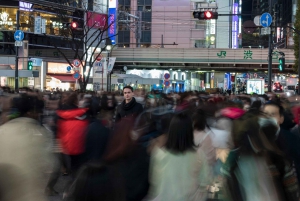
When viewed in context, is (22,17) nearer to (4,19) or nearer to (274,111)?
(4,19)

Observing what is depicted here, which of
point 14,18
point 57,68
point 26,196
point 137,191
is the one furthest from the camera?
point 57,68

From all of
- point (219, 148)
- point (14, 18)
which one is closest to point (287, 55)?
point (14, 18)

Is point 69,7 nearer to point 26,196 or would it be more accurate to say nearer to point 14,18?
point 14,18

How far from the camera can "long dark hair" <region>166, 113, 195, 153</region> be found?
4770 mm

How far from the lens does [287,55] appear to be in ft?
174

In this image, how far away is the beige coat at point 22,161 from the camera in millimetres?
4027

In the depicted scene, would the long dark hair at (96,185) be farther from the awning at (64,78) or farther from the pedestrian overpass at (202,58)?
the awning at (64,78)

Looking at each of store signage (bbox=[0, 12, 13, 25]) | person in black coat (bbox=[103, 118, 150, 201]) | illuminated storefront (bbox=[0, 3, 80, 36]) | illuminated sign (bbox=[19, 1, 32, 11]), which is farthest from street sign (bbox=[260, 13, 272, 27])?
store signage (bbox=[0, 12, 13, 25])

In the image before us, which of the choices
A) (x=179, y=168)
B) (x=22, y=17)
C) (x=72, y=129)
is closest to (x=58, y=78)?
(x=22, y=17)

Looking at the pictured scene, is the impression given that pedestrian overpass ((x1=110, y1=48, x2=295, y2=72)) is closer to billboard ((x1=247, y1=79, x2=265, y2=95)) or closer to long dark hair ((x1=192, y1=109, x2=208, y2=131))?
billboard ((x1=247, y1=79, x2=265, y2=95))

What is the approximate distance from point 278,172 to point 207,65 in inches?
2061

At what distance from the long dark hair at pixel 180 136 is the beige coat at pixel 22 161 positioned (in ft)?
3.52

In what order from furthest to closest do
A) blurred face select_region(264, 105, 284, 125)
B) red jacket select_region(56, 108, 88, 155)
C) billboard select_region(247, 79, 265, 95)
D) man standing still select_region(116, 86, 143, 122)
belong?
billboard select_region(247, 79, 265, 95), man standing still select_region(116, 86, 143, 122), red jacket select_region(56, 108, 88, 155), blurred face select_region(264, 105, 284, 125)

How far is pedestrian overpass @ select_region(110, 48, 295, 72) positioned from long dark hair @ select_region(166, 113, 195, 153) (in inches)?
1892
